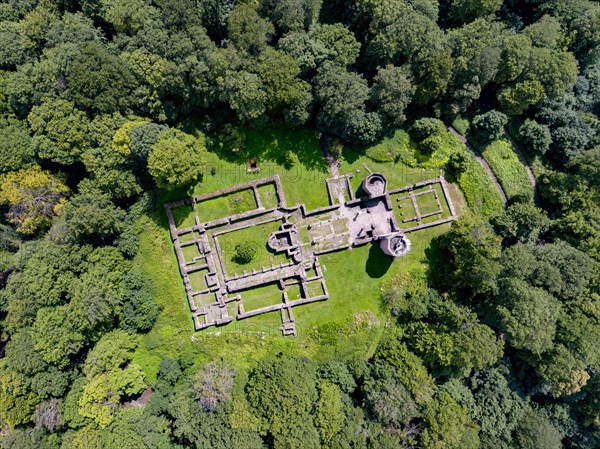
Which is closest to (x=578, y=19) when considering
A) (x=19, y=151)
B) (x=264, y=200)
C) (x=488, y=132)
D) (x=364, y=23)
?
(x=488, y=132)

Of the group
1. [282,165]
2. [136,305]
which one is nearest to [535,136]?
[282,165]

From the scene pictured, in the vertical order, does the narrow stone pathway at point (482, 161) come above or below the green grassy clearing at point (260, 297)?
above

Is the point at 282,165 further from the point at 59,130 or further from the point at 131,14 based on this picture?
the point at 59,130

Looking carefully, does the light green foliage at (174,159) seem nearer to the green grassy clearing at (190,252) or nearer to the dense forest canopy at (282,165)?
the dense forest canopy at (282,165)

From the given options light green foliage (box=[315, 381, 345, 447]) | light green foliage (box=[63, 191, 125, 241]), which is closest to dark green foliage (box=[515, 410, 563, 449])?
light green foliage (box=[315, 381, 345, 447])

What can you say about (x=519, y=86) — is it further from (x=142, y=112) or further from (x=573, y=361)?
(x=142, y=112)

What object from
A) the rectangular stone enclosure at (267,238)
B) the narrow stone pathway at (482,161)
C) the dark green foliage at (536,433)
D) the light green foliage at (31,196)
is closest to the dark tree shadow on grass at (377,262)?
the rectangular stone enclosure at (267,238)
